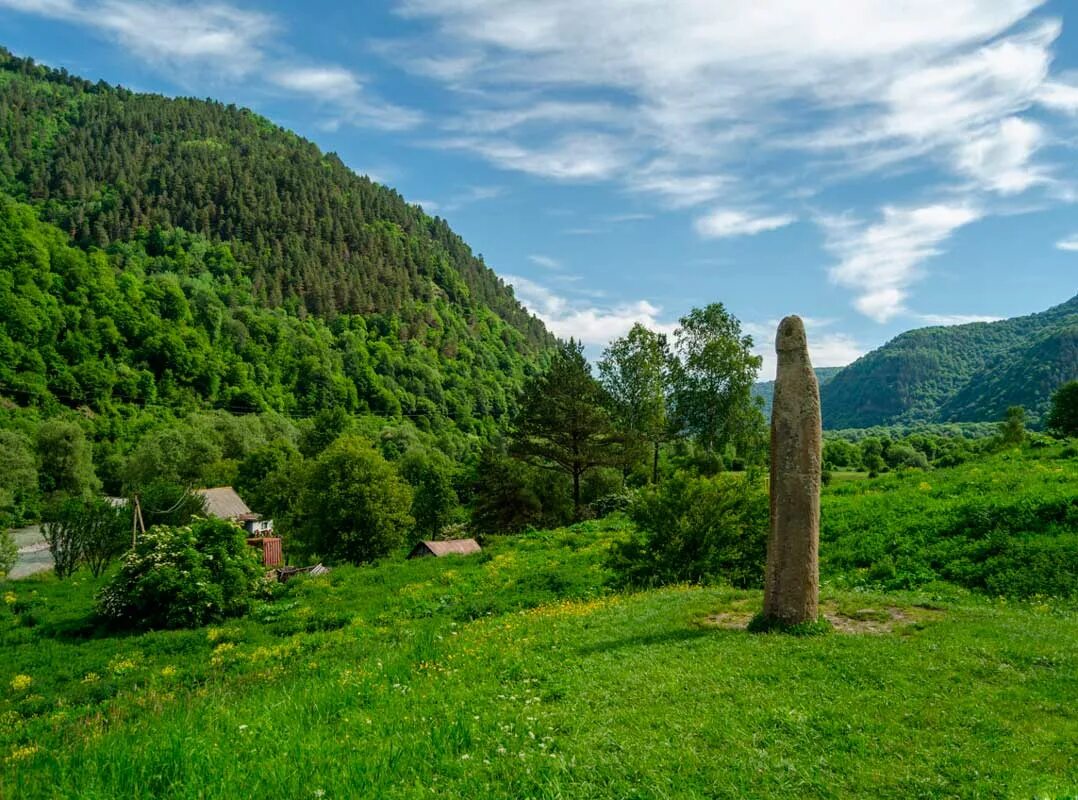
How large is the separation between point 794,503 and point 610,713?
231 inches

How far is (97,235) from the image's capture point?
16088 centimetres

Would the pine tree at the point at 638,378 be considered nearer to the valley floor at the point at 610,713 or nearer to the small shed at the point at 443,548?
the small shed at the point at 443,548

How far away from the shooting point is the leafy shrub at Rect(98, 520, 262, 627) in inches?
859

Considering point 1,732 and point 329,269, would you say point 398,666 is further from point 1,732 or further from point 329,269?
point 329,269

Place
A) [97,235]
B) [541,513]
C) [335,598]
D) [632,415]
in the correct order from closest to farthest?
[335,598] < [541,513] < [632,415] < [97,235]

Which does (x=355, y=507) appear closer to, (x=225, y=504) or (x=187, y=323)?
(x=225, y=504)

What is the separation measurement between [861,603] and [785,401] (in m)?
4.83

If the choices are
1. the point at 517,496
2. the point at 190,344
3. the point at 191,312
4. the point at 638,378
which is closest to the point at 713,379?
the point at 638,378

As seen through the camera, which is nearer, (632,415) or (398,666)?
(398,666)

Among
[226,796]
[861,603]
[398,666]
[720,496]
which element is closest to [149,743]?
[226,796]

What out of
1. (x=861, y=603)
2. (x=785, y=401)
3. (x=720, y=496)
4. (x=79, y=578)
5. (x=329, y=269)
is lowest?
(x=79, y=578)

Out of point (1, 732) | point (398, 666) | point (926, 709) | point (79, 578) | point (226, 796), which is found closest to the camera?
point (226, 796)

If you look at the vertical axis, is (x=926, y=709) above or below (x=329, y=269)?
below

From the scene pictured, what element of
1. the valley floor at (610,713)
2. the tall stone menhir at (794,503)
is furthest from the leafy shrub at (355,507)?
the tall stone menhir at (794,503)
